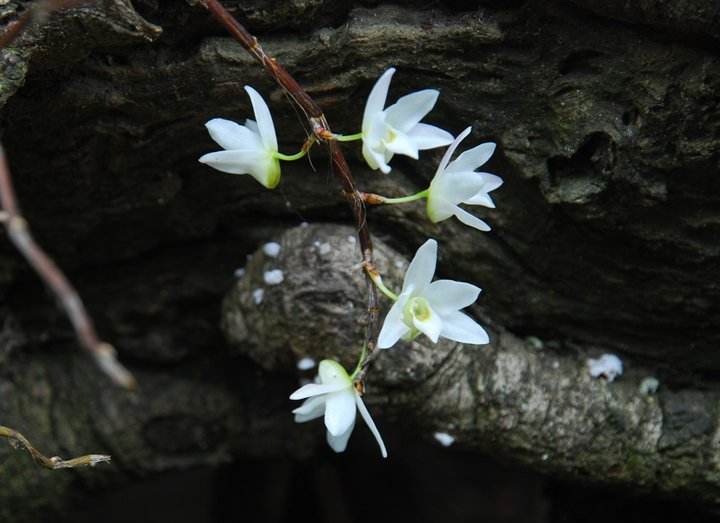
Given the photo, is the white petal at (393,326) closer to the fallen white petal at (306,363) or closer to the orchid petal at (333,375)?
the orchid petal at (333,375)

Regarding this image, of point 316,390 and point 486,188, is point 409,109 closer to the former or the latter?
point 486,188

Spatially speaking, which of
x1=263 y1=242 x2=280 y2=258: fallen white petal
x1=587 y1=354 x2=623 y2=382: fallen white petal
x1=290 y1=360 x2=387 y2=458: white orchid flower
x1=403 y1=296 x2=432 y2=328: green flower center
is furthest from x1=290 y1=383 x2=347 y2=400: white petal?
x1=587 y1=354 x2=623 y2=382: fallen white petal

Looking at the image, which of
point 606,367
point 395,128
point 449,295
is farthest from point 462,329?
A: point 606,367

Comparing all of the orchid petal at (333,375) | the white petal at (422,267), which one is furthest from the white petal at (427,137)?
the orchid petal at (333,375)

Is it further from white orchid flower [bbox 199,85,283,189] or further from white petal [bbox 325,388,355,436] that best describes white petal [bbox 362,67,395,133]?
white petal [bbox 325,388,355,436]

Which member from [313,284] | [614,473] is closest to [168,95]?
[313,284]

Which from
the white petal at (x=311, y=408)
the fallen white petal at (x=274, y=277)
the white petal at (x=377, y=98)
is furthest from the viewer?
the fallen white petal at (x=274, y=277)

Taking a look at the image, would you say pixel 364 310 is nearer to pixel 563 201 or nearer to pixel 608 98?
pixel 563 201
